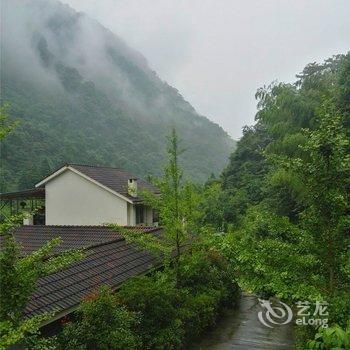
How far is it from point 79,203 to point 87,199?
1.79 feet

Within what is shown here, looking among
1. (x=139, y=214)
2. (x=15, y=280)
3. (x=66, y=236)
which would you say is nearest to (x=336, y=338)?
(x=15, y=280)

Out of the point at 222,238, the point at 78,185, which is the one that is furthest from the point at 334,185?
the point at 78,185

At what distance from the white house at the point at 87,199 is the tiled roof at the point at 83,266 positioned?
5.30 m

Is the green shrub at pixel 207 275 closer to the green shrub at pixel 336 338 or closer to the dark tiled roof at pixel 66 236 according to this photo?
the dark tiled roof at pixel 66 236

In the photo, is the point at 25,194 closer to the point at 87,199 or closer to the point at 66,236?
the point at 87,199

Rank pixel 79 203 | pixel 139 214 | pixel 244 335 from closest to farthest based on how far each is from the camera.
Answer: pixel 244 335, pixel 79 203, pixel 139 214

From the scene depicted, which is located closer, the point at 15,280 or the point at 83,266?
the point at 15,280

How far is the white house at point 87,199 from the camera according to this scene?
22.1 m

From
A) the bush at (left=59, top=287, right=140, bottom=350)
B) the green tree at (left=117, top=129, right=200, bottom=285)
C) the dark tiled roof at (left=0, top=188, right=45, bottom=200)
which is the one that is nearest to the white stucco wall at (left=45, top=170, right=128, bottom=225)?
the dark tiled roof at (left=0, top=188, right=45, bottom=200)

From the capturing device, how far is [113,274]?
10867 mm

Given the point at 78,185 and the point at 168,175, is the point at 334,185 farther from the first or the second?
the point at 78,185

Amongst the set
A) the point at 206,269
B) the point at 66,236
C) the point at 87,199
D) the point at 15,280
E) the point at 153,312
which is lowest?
the point at 153,312

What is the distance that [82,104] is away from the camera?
236 ft

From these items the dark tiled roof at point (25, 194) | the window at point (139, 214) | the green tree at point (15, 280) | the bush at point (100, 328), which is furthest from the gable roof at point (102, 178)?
the green tree at point (15, 280)
